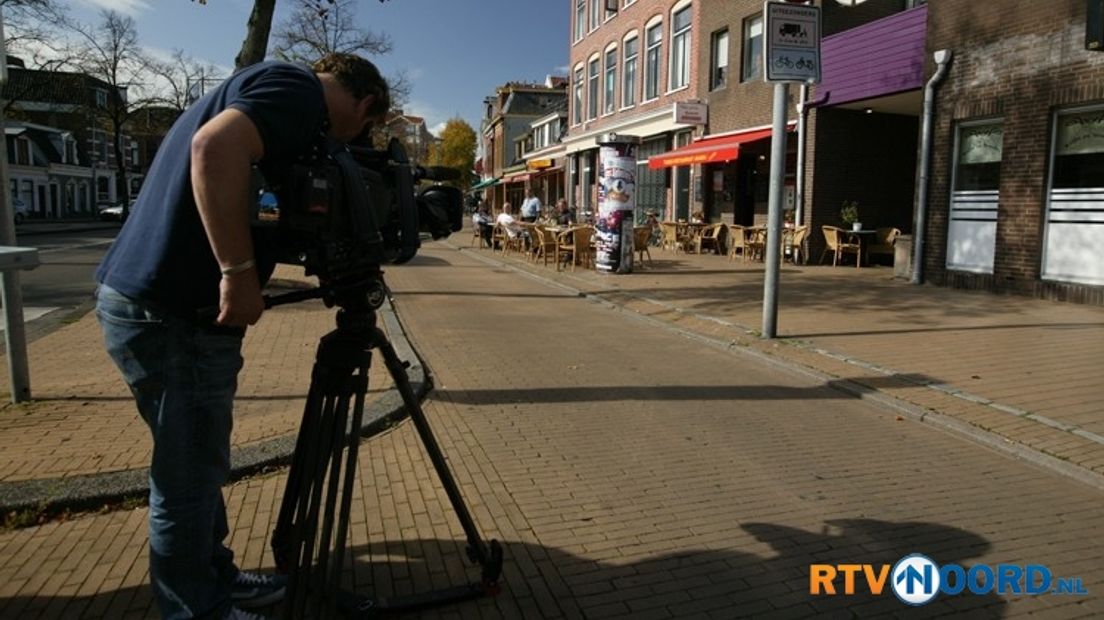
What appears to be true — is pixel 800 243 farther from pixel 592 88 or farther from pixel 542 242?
pixel 592 88

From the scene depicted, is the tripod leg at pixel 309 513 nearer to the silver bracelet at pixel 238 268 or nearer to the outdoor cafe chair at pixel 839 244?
the silver bracelet at pixel 238 268

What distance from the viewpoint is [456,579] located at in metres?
3.01

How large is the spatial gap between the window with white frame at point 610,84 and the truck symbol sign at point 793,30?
21.7 metres

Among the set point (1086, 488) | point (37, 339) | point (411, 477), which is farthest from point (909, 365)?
point (37, 339)

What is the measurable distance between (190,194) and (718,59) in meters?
20.5

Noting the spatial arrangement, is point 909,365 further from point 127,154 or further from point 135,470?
point 127,154

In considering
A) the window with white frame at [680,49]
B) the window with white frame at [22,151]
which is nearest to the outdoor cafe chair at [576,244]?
the window with white frame at [680,49]

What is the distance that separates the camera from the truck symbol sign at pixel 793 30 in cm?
789

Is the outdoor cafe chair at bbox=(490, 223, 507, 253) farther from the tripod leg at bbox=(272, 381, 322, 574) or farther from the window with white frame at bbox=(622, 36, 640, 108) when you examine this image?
the tripod leg at bbox=(272, 381, 322, 574)

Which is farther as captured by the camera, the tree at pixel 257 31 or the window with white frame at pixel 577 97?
the window with white frame at pixel 577 97

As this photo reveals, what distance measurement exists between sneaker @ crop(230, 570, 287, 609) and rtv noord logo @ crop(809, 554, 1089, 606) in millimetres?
1978

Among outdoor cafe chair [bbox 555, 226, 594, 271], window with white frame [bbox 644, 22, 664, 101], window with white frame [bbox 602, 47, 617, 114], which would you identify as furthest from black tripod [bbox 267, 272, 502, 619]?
window with white frame [bbox 602, 47, 617, 114]

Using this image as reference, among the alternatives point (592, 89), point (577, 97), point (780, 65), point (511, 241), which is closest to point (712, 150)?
point (511, 241)

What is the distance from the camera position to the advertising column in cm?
1406
